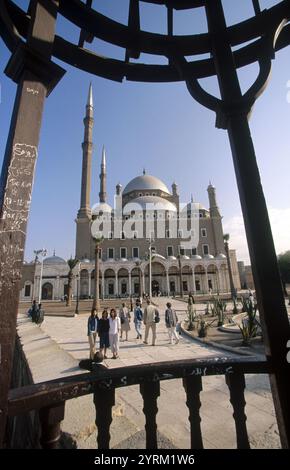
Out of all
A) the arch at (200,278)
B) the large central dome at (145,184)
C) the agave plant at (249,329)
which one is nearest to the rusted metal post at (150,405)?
the agave plant at (249,329)

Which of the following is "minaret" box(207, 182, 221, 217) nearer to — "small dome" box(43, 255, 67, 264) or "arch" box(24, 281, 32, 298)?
"small dome" box(43, 255, 67, 264)

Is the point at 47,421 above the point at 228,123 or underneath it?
underneath

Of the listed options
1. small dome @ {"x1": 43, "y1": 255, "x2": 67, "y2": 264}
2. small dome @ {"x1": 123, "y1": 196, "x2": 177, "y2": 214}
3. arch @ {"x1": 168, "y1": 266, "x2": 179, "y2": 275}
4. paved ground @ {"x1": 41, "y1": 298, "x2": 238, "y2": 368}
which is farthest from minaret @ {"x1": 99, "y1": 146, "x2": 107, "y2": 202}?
paved ground @ {"x1": 41, "y1": 298, "x2": 238, "y2": 368}

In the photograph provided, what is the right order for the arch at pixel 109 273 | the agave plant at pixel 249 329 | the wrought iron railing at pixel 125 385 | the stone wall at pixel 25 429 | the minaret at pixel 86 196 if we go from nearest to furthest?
the wrought iron railing at pixel 125 385 < the stone wall at pixel 25 429 < the agave plant at pixel 249 329 < the minaret at pixel 86 196 < the arch at pixel 109 273

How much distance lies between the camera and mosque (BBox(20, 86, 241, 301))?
143ft

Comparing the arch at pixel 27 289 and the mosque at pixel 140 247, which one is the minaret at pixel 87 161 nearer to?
the mosque at pixel 140 247

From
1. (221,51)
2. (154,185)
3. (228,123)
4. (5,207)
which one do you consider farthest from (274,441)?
(154,185)

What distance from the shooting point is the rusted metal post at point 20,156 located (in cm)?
150

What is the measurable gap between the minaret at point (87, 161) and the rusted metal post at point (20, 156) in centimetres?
4177

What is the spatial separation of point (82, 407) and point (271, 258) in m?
2.77

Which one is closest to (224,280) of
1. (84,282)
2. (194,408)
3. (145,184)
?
(84,282)

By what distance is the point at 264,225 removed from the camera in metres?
2.03

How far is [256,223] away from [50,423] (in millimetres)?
1880

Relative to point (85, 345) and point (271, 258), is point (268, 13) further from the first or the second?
point (85, 345)
